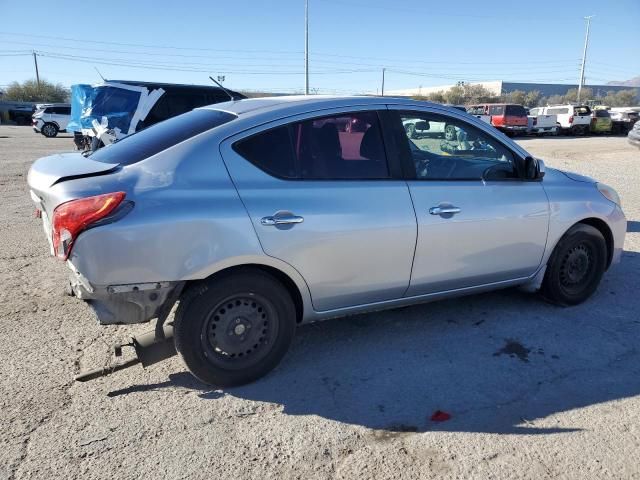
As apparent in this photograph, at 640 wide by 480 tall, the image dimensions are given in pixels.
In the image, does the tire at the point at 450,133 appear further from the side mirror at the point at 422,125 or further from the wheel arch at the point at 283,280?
the wheel arch at the point at 283,280

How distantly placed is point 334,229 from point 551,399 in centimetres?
163

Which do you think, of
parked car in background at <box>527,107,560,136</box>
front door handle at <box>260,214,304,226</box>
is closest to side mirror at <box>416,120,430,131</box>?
front door handle at <box>260,214,304,226</box>

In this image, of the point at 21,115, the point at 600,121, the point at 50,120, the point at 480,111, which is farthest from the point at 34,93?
the point at 600,121

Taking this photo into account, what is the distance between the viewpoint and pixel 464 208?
3.55 meters

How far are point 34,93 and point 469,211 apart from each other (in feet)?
244

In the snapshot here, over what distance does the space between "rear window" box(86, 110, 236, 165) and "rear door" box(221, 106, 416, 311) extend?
0.29 m

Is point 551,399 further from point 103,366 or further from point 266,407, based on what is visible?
point 103,366

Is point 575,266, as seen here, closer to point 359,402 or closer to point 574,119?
point 359,402

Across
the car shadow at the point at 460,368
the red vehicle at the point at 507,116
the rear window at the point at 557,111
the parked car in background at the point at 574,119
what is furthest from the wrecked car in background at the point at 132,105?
the rear window at the point at 557,111

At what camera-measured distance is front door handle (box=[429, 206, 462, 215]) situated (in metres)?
3.43

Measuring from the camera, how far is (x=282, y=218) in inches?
116

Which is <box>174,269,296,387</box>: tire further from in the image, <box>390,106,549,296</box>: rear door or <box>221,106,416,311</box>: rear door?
<box>390,106,549,296</box>: rear door

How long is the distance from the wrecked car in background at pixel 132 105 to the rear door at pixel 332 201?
744cm

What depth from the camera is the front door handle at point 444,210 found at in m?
3.43
